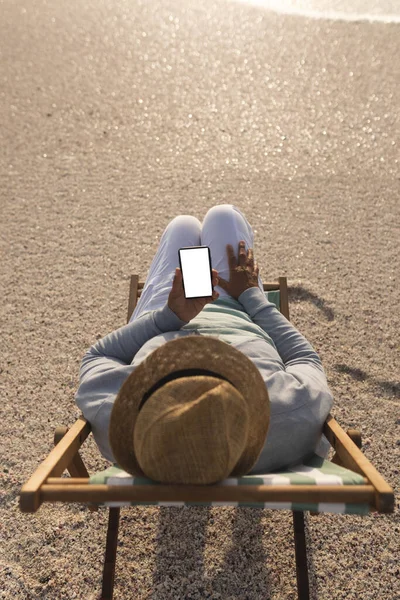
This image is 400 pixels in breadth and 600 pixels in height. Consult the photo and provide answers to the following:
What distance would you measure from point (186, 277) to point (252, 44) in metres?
5.17

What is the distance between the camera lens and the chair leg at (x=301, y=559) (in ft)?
6.23

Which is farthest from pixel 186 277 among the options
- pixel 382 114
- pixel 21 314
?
pixel 382 114

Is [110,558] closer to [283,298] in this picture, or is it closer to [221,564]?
[221,564]

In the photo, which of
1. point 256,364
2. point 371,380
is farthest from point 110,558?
point 371,380

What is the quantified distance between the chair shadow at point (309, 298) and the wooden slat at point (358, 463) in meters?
1.63

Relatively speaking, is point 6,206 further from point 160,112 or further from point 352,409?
point 352,409

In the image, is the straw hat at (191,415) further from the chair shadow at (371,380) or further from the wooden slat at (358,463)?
the chair shadow at (371,380)

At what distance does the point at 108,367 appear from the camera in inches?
71.9

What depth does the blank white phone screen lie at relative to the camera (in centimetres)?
180

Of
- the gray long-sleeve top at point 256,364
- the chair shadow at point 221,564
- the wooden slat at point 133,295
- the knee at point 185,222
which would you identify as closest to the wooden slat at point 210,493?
the gray long-sleeve top at point 256,364

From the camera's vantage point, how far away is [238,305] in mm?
2262

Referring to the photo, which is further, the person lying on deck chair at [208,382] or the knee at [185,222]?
the knee at [185,222]

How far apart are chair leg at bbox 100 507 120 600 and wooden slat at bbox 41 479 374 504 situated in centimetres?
72

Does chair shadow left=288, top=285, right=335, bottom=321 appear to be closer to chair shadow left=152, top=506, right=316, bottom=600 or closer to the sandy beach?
the sandy beach
